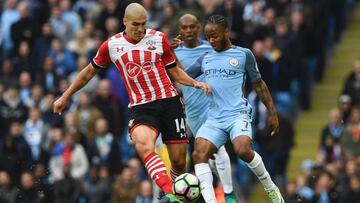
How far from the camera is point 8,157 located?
86.3 ft

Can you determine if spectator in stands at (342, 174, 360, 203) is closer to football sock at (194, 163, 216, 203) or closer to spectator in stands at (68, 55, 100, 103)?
spectator in stands at (68, 55, 100, 103)

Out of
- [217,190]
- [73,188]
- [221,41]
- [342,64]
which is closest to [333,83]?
[342,64]

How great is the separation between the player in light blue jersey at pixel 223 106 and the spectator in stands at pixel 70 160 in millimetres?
8008

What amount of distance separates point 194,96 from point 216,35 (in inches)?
61.6

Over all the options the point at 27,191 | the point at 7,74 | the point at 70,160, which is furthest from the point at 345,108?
the point at 7,74

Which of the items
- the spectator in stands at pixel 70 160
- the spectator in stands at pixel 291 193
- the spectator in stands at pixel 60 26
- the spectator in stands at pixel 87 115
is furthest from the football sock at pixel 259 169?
the spectator in stands at pixel 60 26

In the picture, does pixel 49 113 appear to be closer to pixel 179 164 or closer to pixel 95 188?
pixel 95 188

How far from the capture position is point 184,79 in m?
18.0

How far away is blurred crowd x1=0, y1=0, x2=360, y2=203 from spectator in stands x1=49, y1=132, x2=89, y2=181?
0.06 feet

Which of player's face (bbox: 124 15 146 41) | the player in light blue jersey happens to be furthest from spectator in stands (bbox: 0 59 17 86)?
player's face (bbox: 124 15 146 41)

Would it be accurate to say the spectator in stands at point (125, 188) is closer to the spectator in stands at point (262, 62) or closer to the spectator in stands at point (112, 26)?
the spectator in stands at point (262, 62)

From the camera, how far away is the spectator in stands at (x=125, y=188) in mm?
24906

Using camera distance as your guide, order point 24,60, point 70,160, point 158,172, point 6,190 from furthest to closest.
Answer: point 24,60, point 70,160, point 6,190, point 158,172

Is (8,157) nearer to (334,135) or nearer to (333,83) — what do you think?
(334,135)
